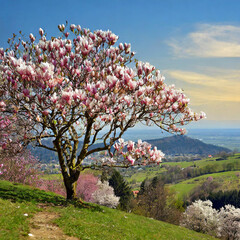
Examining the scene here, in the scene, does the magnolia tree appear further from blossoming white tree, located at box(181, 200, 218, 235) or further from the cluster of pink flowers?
blossoming white tree, located at box(181, 200, 218, 235)

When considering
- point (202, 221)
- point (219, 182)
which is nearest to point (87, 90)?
point (202, 221)

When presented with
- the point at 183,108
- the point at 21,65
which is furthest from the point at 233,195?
the point at 21,65

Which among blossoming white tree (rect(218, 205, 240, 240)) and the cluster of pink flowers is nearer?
the cluster of pink flowers

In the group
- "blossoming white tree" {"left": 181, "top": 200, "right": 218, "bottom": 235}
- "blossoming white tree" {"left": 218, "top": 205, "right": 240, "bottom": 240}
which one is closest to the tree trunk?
"blossoming white tree" {"left": 181, "top": 200, "right": 218, "bottom": 235}

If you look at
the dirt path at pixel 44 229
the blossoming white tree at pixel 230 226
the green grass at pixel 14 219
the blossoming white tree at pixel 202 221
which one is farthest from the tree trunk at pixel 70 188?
the blossoming white tree at pixel 230 226

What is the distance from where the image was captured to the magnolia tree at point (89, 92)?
32.3ft

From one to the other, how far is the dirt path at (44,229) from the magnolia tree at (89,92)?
3541 millimetres

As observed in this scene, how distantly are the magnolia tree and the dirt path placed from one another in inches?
139

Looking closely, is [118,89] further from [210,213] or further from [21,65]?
[210,213]

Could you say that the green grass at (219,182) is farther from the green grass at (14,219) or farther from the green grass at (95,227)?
the green grass at (14,219)

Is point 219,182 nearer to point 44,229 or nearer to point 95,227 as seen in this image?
point 95,227

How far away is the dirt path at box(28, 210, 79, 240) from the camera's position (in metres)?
10.8

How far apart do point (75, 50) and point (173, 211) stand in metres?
51.9

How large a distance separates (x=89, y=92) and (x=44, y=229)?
23.3 feet
